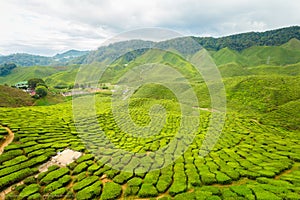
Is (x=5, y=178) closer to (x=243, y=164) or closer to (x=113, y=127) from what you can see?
(x=113, y=127)

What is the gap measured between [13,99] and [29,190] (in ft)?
182

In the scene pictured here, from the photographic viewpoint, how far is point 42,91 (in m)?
63.9

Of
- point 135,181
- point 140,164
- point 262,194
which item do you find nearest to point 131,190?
point 135,181

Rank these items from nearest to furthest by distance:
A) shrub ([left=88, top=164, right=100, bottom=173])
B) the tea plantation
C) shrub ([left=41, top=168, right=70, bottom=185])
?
1. the tea plantation
2. shrub ([left=41, top=168, right=70, bottom=185])
3. shrub ([left=88, top=164, right=100, bottom=173])

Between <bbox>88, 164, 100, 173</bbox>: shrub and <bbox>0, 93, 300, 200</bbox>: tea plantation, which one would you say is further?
<bbox>88, 164, 100, 173</bbox>: shrub

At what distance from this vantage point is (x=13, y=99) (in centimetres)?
5334

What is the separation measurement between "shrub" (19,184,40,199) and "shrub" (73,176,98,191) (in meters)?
2.51

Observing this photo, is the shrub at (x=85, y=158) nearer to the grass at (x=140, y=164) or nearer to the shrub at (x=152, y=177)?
the grass at (x=140, y=164)

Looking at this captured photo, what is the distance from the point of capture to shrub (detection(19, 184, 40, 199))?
11016 millimetres

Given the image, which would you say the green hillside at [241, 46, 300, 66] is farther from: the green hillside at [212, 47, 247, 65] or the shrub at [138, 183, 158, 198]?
the shrub at [138, 183, 158, 198]

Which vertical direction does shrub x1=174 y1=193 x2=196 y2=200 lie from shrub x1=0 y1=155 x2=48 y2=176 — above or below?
below

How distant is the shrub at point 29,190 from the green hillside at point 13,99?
50486 millimetres

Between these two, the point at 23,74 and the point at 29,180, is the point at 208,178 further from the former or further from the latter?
the point at 23,74

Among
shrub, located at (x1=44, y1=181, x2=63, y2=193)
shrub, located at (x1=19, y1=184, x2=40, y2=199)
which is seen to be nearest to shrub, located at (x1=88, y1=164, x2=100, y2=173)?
shrub, located at (x1=44, y1=181, x2=63, y2=193)
